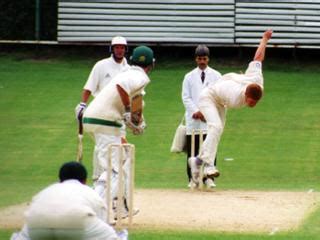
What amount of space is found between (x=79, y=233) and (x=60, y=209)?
0.26 m

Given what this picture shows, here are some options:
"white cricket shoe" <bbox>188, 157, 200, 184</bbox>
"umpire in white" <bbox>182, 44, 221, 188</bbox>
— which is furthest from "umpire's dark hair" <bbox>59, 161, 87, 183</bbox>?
"umpire in white" <bbox>182, 44, 221, 188</bbox>

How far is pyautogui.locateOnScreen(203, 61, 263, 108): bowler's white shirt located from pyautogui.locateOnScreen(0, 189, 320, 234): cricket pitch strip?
4.21 feet

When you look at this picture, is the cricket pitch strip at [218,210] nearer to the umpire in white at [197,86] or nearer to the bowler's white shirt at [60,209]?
the umpire in white at [197,86]

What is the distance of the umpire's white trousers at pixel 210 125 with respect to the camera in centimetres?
1650

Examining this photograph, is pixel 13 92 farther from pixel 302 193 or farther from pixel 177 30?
pixel 302 193

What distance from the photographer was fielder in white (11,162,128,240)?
9672 millimetres

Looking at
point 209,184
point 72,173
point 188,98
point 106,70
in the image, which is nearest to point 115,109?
point 106,70

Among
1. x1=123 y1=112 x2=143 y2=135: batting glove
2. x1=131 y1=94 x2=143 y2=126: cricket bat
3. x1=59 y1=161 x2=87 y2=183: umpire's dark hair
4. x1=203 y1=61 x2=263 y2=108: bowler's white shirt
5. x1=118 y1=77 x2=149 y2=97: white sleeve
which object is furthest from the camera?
x1=203 y1=61 x2=263 y2=108: bowler's white shirt

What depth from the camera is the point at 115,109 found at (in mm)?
13977

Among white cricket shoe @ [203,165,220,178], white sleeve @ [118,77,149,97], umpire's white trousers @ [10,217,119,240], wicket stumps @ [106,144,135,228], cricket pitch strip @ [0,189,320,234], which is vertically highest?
white sleeve @ [118,77,149,97]

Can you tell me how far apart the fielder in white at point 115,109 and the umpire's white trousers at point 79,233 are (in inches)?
153

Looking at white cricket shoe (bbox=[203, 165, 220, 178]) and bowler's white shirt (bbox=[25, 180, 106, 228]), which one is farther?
white cricket shoe (bbox=[203, 165, 220, 178])

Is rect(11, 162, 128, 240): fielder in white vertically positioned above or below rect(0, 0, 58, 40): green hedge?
above

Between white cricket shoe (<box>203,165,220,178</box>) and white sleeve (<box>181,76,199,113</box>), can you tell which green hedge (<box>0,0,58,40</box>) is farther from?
white cricket shoe (<box>203,165,220,178</box>)
